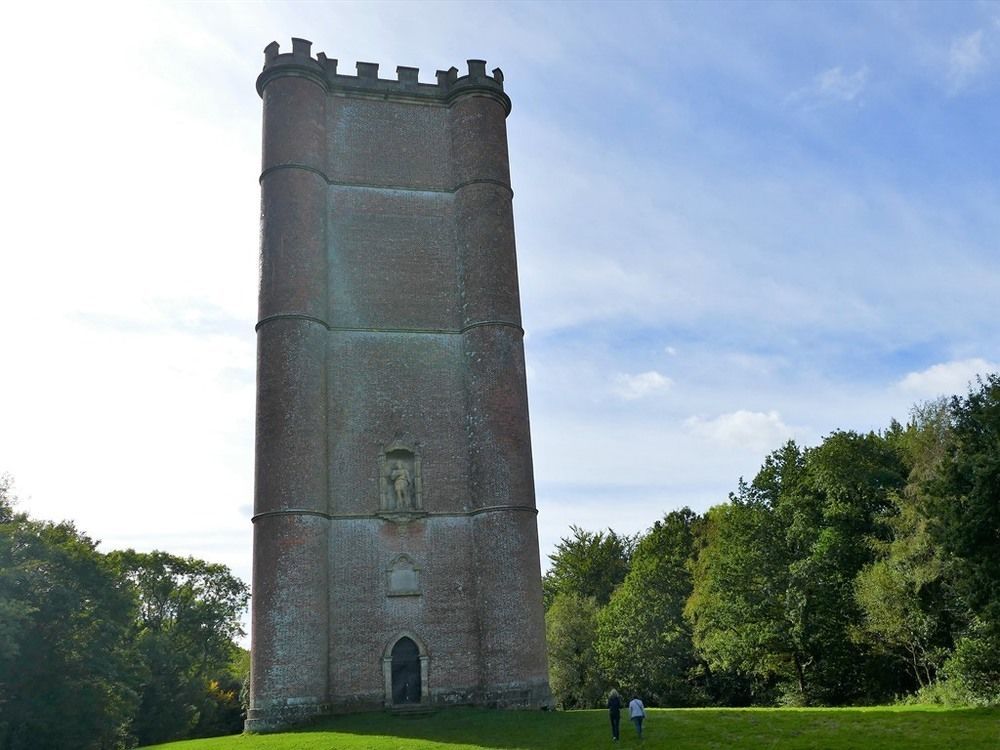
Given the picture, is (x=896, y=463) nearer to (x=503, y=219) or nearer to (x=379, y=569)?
(x=503, y=219)

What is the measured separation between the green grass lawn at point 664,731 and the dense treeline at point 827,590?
349 cm

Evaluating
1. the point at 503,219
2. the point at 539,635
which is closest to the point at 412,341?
the point at 503,219

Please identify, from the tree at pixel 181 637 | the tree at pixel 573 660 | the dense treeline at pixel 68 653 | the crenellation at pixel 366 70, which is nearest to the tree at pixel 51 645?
the dense treeline at pixel 68 653

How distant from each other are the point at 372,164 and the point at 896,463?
900 inches

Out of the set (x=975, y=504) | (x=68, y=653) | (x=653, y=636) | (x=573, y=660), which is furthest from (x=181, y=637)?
(x=975, y=504)

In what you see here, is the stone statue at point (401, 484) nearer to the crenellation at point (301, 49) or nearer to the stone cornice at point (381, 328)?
the stone cornice at point (381, 328)

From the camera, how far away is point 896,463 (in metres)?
34.6

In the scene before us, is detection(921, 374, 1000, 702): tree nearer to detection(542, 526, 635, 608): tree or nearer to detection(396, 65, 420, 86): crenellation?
detection(396, 65, 420, 86): crenellation

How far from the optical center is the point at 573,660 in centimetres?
4612

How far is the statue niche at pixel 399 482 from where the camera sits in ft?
80.4

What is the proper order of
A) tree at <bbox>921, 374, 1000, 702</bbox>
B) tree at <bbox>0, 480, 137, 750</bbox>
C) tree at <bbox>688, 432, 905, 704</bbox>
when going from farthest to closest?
tree at <bbox>688, 432, 905, 704</bbox>
tree at <bbox>0, 480, 137, 750</bbox>
tree at <bbox>921, 374, 1000, 702</bbox>

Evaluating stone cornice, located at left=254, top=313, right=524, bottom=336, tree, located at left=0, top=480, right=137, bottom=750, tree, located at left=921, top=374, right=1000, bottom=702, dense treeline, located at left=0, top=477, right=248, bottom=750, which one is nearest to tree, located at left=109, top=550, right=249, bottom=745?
dense treeline, located at left=0, top=477, right=248, bottom=750

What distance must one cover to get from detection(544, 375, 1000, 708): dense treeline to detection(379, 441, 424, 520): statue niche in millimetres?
13060

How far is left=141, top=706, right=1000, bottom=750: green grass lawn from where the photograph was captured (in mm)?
15711
